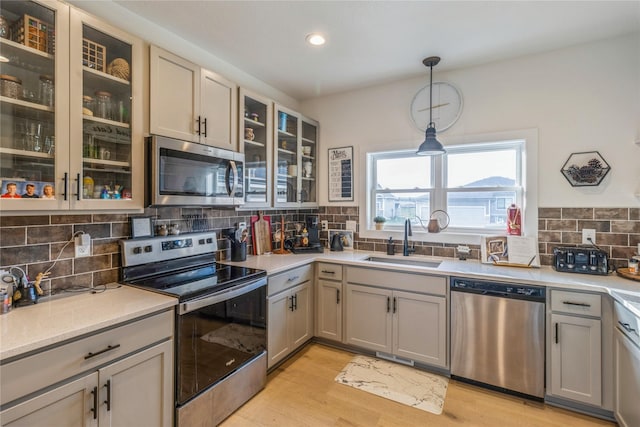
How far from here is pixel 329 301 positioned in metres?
2.83

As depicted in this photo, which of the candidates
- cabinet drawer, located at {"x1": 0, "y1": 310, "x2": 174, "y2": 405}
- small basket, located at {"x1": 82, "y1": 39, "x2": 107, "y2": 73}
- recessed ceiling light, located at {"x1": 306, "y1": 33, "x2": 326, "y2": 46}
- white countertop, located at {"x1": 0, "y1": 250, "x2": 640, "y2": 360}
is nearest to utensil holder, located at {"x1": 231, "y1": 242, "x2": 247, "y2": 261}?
white countertop, located at {"x1": 0, "y1": 250, "x2": 640, "y2": 360}

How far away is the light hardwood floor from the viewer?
190cm

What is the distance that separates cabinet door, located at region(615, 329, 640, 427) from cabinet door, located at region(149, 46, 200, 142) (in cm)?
293

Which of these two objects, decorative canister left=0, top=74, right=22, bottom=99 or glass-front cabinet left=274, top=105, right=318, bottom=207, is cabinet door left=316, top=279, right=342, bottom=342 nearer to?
glass-front cabinet left=274, top=105, right=318, bottom=207

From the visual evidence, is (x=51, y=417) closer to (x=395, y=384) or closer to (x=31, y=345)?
(x=31, y=345)

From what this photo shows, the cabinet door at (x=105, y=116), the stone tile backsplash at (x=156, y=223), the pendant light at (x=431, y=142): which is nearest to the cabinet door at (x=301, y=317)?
the stone tile backsplash at (x=156, y=223)

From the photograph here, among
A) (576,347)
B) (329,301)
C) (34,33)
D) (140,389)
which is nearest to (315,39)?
(34,33)

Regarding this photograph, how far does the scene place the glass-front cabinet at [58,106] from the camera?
138cm

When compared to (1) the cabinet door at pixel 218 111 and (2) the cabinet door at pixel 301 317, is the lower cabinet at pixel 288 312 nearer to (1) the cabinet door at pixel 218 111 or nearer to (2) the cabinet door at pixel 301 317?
(2) the cabinet door at pixel 301 317

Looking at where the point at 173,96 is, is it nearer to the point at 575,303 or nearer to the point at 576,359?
the point at 575,303

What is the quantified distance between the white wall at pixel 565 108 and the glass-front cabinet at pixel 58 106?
8.17 ft

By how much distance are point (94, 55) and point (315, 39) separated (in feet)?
4.73

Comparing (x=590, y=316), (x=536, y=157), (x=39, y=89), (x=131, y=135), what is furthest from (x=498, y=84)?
(x=39, y=89)

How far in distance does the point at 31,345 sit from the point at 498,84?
3469 mm
